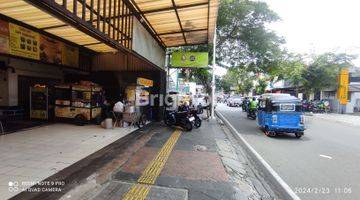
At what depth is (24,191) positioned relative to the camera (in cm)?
A: 455

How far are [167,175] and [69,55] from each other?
876 cm

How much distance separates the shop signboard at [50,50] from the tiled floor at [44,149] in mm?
2807

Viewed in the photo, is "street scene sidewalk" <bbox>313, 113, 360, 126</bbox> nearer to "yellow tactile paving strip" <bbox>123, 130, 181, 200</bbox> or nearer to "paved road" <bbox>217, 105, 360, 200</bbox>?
"paved road" <bbox>217, 105, 360, 200</bbox>

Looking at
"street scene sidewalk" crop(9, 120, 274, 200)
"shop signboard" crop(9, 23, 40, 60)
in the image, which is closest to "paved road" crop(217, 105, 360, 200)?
"street scene sidewalk" crop(9, 120, 274, 200)

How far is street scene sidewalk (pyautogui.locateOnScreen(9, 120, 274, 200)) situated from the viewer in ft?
15.9

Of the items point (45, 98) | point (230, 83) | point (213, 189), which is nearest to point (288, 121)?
point (213, 189)

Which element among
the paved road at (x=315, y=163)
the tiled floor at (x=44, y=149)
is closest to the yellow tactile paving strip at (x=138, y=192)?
the tiled floor at (x=44, y=149)

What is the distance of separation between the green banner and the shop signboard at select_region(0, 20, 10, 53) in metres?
9.56

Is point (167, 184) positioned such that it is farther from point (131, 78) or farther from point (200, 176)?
point (131, 78)

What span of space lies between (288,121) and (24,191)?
1021 cm

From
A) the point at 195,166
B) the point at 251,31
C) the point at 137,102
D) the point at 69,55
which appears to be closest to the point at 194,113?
the point at 137,102

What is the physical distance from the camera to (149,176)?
225 inches

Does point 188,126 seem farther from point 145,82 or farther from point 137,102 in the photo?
point 145,82

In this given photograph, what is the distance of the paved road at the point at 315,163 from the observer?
18.2 feet
